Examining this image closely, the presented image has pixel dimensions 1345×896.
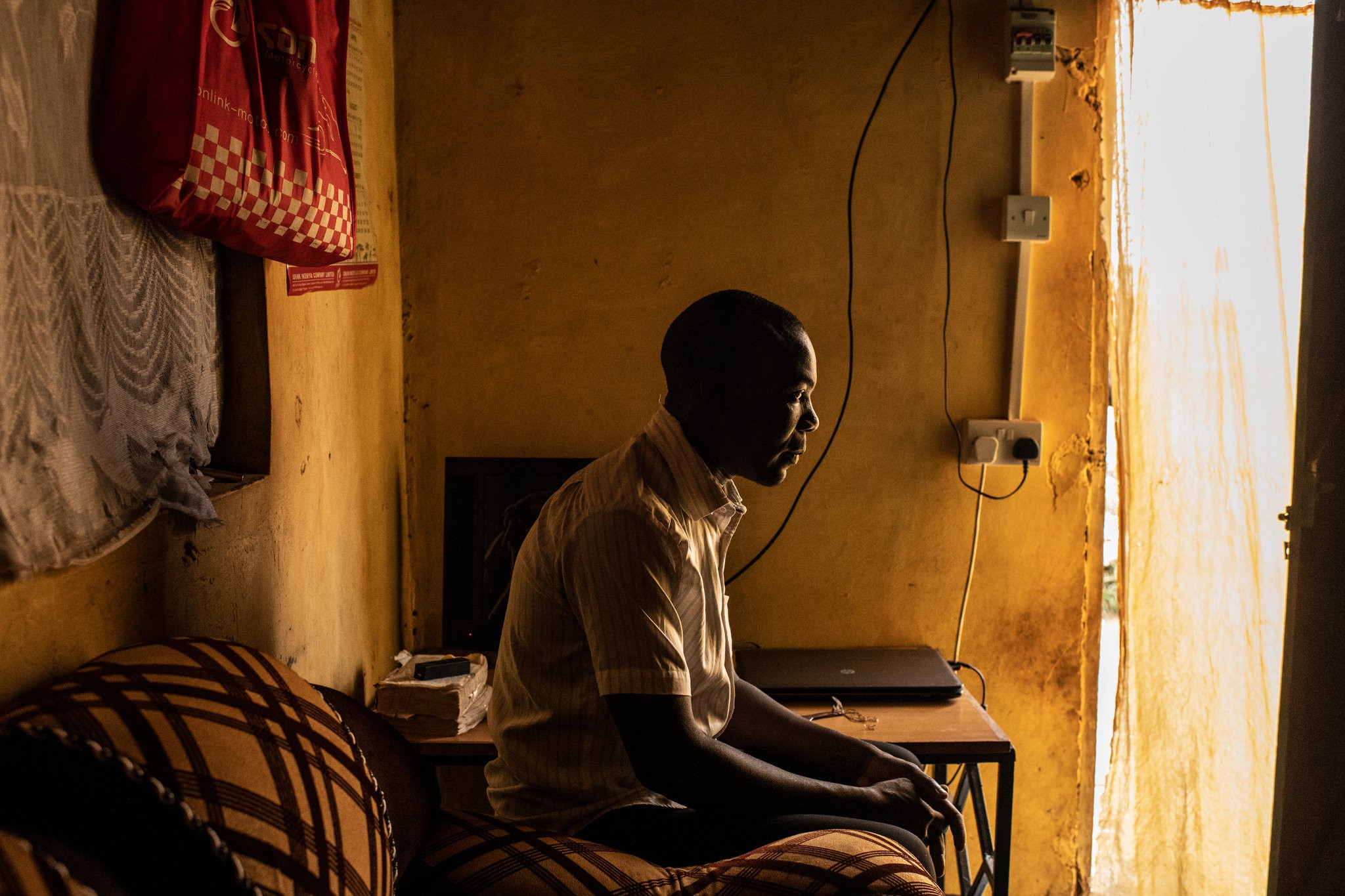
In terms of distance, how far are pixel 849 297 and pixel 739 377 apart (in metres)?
0.91

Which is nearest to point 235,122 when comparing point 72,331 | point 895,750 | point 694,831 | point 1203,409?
point 72,331

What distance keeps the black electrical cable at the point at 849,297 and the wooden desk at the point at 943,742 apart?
0.44m

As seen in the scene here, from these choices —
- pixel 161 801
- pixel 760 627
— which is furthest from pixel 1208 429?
pixel 161 801

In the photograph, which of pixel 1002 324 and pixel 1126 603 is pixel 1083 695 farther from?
pixel 1002 324

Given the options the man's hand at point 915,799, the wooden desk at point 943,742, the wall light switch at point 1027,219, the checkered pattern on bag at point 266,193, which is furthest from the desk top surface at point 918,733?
the wall light switch at point 1027,219

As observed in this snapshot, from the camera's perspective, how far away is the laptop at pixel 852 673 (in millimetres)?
1933

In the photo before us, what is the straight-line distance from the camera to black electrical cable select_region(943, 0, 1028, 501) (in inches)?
85.4

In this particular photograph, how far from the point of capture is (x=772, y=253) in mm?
2191

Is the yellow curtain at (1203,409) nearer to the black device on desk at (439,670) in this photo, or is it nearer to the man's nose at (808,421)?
the man's nose at (808,421)

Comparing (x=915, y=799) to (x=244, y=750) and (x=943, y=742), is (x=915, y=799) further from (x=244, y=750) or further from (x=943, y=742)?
(x=244, y=750)

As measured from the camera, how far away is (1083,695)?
7.55 feet

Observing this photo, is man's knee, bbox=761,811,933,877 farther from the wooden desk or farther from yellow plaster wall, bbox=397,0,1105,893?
yellow plaster wall, bbox=397,0,1105,893

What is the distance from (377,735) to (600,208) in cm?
136

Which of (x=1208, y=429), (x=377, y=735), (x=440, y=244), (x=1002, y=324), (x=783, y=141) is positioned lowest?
(x=377, y=735)
